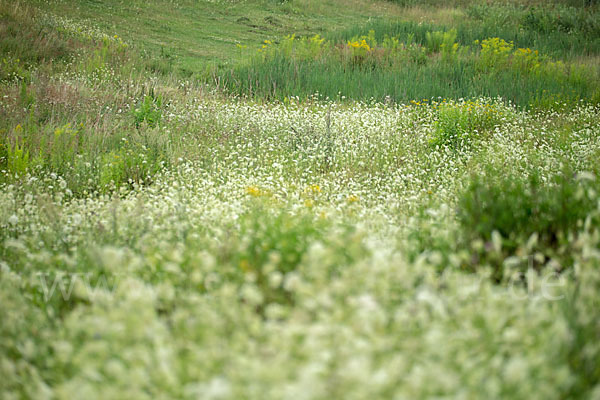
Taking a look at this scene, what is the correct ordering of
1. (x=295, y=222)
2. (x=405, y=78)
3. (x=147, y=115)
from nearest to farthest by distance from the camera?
1. (x=295, y=222)
2. (x=147, y=115)
3. (x=405, y=78)

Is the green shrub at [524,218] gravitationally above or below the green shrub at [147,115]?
above

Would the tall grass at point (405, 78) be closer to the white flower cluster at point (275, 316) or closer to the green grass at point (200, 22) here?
the green grass at point (200, 22)

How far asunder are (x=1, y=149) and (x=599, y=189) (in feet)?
23.5

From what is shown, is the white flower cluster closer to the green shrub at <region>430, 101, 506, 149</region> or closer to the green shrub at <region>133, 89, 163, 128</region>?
the green shrub at <region>133, 89, 163, 128</region>

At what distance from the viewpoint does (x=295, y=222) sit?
3.22m

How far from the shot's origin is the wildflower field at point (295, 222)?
165cm

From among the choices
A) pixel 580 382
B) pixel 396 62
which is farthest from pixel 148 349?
pixel 396 62

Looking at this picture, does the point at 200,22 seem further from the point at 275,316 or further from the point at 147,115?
the point at 275,316

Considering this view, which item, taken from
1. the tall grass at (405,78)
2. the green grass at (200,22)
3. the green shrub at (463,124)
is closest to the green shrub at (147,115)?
the tall grass at (405,78)

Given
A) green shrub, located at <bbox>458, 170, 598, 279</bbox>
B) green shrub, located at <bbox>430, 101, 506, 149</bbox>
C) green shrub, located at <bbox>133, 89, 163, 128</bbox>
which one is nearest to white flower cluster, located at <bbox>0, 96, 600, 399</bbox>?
green shrub, located at <bbox>458, 170, 598, 279</bbox>

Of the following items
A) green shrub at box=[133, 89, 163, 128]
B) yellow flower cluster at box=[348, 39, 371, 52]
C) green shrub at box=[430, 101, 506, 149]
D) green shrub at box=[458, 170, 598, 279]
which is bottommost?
green shrub at box=[133, 89, 163, 128]

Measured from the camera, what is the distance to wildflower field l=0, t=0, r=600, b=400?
1.65 meters

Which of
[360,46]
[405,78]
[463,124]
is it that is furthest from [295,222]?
[360,46]

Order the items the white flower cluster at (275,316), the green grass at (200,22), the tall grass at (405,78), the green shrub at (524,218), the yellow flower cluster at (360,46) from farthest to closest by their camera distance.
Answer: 1. the green grass at (200,22)
2. the yellow flower cluster at (360,46)
3. the tall grass at (405,78)
4. the green shrub at (524,218)
5. the white flower cluster at (275,316)
